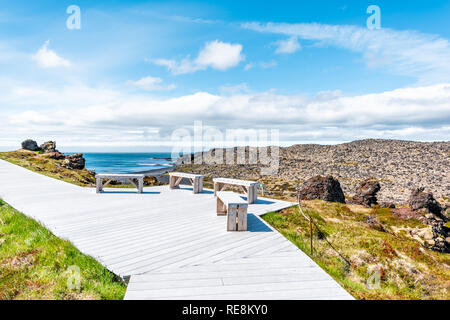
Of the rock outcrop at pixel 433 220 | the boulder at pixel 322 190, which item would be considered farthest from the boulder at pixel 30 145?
the rock outcrop at pixel 433 220

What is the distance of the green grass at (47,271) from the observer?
3645 mm

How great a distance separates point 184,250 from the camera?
5004mm

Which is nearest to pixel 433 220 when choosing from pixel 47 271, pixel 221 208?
pixel 221 208

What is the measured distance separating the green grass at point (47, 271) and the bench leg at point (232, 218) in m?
3.00

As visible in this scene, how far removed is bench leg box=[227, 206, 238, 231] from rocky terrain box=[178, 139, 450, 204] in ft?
106

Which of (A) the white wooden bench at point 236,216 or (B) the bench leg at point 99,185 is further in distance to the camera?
(B) the bench leg at point 99,185

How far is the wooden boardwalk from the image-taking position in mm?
3650

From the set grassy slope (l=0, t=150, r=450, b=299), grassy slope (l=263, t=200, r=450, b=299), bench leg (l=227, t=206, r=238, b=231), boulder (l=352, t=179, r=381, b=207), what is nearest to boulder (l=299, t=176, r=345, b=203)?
boulder (l=352, t=179, r=381, b=207)

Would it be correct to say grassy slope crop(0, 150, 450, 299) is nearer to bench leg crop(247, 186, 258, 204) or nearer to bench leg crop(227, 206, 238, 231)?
bench leg crop(247, 186, 258, 204)

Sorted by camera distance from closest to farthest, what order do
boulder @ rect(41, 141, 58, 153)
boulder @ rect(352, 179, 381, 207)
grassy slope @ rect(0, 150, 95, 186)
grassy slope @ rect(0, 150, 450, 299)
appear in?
grassy slope @ rect(0, 150, 450, 299) < grassy slope @ rect(0, 150, 95, 186) < boulder @ rect(352, 179, 381, 207) < boulder @ rect(41, 141, 58, 153)

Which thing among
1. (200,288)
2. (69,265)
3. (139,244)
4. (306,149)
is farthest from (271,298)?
(306,149)

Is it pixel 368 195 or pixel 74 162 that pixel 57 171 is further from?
pixel 368 195

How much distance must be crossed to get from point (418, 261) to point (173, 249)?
7938 mm

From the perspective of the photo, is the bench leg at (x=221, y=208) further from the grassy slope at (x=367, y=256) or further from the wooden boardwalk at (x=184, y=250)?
the grassy slope at (x=367, y=256)
